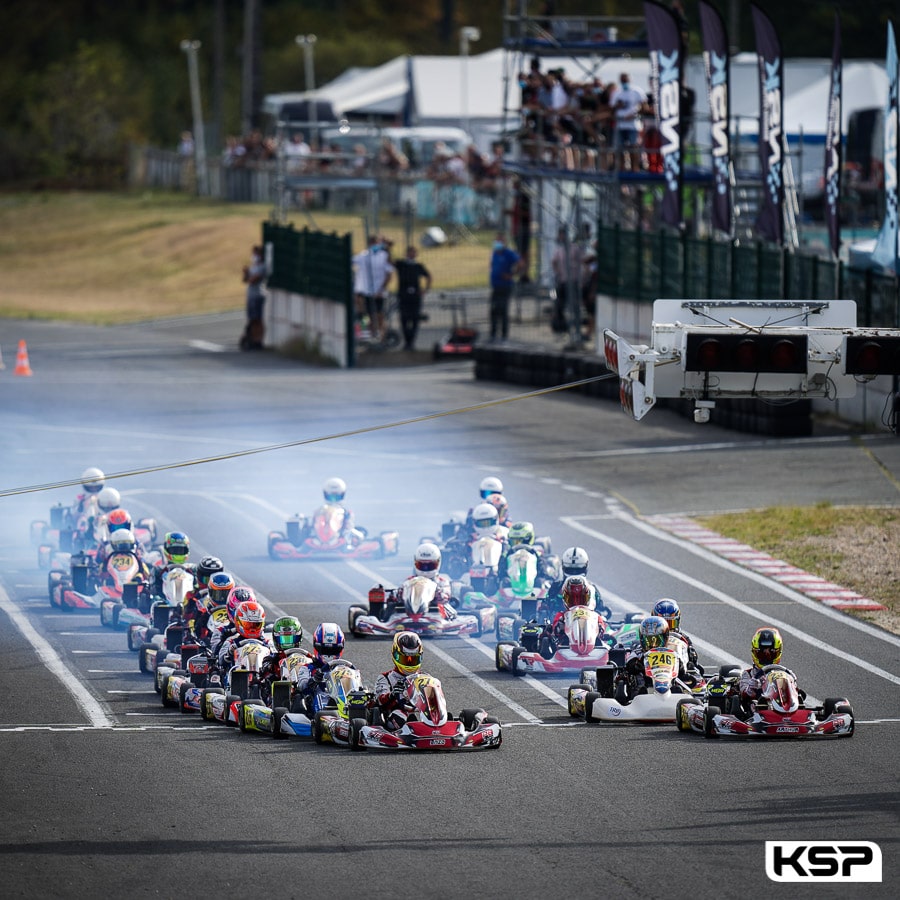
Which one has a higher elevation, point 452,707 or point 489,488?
point 489,488

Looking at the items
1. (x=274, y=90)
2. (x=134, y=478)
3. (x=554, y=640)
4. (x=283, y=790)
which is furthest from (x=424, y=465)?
(x=274, y=90)

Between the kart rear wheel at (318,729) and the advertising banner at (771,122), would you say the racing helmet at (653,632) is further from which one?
the advertising banner at (771,122)

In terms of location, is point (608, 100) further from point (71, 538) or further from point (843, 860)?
point (843, 860)

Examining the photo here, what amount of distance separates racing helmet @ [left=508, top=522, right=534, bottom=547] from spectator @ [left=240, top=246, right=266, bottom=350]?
26.7m

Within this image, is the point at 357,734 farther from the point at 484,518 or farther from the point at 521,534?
the point at 484,518

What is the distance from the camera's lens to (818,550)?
83.6ft

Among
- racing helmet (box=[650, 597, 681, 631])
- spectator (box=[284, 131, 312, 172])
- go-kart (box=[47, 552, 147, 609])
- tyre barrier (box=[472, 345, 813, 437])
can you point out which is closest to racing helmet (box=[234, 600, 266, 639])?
racing helmet (box=[650, 597, 681, 631])

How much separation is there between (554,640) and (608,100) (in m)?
25.2

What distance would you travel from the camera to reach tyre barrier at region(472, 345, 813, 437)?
1329 inches

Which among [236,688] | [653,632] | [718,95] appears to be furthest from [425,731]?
[718,95]

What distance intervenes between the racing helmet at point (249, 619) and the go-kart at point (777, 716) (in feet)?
14.2

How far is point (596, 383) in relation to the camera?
1518 inches

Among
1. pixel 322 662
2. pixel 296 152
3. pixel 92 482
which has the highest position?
pixel 296 152

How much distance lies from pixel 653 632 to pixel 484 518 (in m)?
5.48
